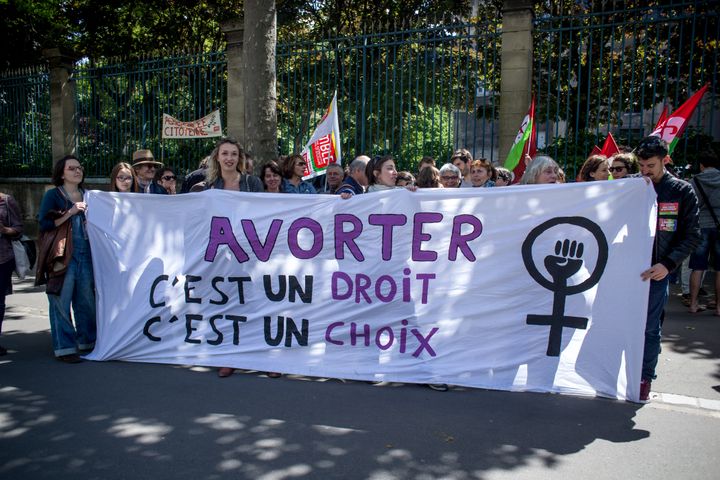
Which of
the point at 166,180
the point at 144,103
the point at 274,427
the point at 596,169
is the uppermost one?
the point at 144,103

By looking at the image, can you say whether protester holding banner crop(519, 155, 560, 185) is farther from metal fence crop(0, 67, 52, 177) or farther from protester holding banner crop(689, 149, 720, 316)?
metal fence crop(0, 67, 52, 177)

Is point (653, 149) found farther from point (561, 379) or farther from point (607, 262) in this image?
point (561, 379)

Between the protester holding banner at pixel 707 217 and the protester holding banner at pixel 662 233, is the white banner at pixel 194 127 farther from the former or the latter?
the protester holding banner at pixel 662 233

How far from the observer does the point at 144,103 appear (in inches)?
499

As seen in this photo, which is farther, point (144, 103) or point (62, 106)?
point (62, 106)

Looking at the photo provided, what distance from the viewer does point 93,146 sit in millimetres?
13836

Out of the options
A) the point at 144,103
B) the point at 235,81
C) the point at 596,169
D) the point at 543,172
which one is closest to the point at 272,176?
the point at 543,172

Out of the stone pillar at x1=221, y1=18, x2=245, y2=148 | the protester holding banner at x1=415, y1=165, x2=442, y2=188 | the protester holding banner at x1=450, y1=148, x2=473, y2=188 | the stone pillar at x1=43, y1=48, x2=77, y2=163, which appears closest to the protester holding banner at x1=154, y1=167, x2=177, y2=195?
the protester holding banner at x1=415, y1=165, x2=442, y2=188

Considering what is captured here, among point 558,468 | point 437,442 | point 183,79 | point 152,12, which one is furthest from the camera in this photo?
point 152,12

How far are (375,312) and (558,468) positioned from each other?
190 cm

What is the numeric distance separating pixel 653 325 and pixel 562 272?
2.37 feet

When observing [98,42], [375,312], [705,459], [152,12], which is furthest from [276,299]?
[98,42]

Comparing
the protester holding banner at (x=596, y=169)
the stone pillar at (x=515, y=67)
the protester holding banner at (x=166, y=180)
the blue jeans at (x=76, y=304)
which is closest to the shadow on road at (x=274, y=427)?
the blue jeans at (x=76, y=304)

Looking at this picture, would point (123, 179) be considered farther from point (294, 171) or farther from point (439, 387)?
point (439, 387)
